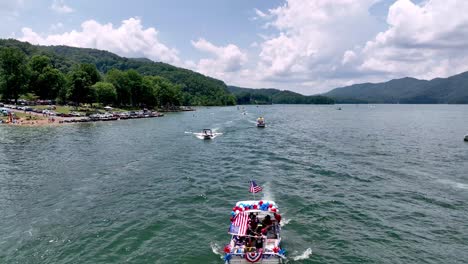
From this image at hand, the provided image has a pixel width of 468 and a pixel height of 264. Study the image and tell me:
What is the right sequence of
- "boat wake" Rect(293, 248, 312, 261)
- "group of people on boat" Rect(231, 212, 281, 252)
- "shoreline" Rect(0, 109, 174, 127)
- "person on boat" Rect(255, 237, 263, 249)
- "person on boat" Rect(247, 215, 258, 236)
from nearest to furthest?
"group of people on boat" Rect(231, 212, 281, 252)
"person on boat" Rect(255, 237, 263, 249)
"boat wake" Rect(293, 248, 312, 261)
"person on boat" Rect(247, 215, 258, 236)
"shoreline" Rect(0, 109, 174, 127)

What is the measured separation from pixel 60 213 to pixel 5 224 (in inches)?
187

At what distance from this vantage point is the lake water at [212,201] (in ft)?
84.4

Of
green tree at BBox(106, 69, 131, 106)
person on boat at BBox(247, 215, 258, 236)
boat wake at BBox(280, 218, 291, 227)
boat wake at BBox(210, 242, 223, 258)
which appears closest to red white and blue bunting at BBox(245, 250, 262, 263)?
person on boat at BBox(247, 215, 258, 236)

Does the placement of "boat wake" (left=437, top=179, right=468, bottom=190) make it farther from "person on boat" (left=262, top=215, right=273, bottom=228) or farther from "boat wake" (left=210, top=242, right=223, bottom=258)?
"boat wake" (left=210, top=242, right=223, bottom=258)

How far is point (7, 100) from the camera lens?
5684 inches

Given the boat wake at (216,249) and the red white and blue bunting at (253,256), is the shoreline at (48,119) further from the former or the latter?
the red white and blue bunting at (253,256)

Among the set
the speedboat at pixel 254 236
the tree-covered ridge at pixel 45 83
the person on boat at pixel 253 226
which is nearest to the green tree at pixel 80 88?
the tree-covered ridge at pixel 45 83

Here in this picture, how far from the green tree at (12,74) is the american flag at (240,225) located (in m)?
151

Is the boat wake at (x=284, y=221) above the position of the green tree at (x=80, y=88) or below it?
below

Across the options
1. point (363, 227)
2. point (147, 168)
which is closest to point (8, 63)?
point (147, 168)

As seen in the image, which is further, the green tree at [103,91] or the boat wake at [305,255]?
the green tree at [103,91]

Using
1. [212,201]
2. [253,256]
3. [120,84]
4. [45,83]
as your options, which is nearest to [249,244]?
[253,256]

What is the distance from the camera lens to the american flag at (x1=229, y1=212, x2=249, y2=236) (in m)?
23.6

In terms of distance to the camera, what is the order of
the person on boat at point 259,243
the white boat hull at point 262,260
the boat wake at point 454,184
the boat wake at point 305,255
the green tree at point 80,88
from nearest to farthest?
the white boat hull at point 262,260
the person on boat at point 259,243
the boat wake at point 305,255
the boat wake at point 454,184
the green tree at point 80,88
